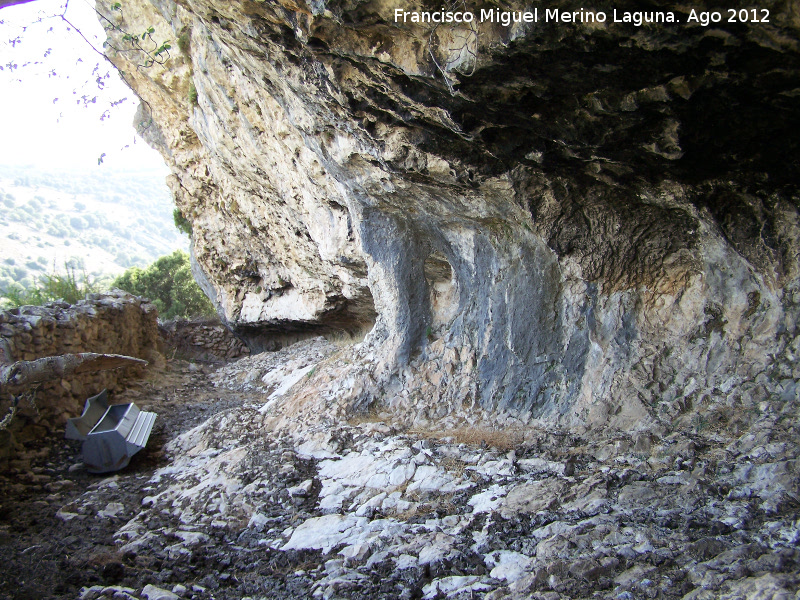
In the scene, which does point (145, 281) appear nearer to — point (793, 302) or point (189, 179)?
point (189, 179)

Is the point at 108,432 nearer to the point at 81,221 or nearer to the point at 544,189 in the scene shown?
the point at 544,189

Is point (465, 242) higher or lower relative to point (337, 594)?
higher

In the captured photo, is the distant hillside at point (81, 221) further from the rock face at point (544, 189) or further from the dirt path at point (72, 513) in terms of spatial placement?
the rock face at point (544, 189)

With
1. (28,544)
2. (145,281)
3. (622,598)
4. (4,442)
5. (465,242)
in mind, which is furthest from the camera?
(145,281)

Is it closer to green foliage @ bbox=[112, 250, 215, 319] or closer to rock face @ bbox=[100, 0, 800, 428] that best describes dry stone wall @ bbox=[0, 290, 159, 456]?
rock face @ bbox=[100, 0, 800, 428]

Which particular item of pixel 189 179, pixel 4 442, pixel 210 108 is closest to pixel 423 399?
pixel 4 442

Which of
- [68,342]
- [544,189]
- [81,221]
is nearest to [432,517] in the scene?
[544,189]

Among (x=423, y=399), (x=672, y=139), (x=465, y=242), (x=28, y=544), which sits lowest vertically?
(x=28, y=544)

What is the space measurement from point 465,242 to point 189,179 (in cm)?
706

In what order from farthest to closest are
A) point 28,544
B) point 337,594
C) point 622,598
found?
point 28,544, point 337,594, point 622,598

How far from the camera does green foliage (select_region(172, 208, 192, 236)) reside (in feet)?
36.7

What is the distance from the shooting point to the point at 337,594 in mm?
2541

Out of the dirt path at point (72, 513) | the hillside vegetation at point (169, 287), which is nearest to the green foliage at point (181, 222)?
the dirt path at point (72, 513)

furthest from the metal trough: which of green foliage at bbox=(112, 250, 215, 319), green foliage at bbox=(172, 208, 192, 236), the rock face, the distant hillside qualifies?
the distant hillside
